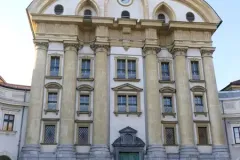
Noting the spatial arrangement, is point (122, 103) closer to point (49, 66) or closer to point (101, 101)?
point (101, 101)

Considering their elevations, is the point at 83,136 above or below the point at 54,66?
below

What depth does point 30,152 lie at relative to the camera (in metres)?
26.4

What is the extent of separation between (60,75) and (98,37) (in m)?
5.46

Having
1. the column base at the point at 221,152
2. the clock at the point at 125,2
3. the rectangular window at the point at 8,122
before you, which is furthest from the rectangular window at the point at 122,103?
the clock at the point at 125,2

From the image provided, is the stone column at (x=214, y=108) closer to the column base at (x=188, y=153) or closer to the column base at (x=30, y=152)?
the column base at (x=188, y=153)

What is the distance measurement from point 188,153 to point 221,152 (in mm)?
3171

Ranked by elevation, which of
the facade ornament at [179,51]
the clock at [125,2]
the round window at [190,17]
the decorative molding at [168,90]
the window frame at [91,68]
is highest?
the clock at [125,2]

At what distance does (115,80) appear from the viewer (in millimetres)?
30312

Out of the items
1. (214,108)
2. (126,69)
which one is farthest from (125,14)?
(214,108)

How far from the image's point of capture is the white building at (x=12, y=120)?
91.6 feet

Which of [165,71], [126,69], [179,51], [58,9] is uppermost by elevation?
[58,9]

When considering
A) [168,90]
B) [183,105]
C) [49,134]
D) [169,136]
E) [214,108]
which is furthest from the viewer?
[168,90]

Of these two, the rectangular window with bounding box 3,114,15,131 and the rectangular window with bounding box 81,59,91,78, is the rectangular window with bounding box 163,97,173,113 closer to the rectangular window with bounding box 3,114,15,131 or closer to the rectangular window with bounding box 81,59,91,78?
the rectangular window with bounding box 81,59,91,78

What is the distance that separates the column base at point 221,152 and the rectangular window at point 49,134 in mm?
14761
